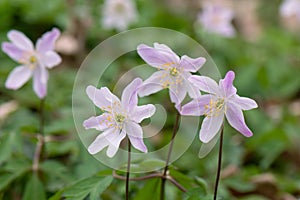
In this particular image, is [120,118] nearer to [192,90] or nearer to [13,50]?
[192,90]

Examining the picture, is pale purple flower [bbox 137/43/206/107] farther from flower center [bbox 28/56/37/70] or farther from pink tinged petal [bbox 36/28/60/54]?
flower center [bbox 28/56/37/70]

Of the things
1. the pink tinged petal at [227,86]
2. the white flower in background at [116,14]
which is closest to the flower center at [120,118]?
the pink tinged petal at [227,86]

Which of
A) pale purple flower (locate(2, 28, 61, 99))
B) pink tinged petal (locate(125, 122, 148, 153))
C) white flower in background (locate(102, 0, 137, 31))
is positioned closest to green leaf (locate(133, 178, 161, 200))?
pink tinged petal (locate(125, 122, 148, 153))

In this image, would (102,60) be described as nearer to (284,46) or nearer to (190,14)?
(284,46)

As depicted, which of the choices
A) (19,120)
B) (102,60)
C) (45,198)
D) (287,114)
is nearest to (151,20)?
(102,60)

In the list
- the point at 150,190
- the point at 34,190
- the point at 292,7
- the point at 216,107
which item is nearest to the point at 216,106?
the point at 216,107
